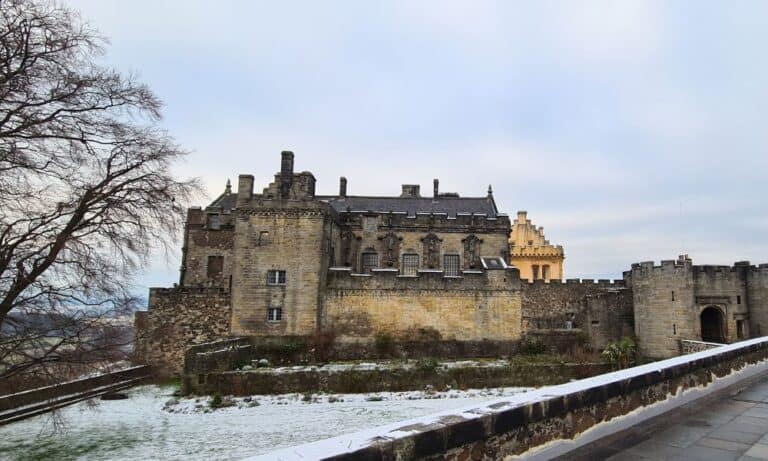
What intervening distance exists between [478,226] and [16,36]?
2639 centimetres

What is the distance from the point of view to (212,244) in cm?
2966

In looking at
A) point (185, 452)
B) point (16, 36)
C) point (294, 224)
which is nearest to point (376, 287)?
point (294, 224)

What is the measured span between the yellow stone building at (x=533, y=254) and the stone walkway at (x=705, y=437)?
3694cm

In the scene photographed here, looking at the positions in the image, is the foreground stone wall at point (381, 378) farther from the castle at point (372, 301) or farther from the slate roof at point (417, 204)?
the slate roof at point (417, 204)

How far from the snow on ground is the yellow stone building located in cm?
2404

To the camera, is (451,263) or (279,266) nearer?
(279,266)

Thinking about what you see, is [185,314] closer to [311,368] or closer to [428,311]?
[311,368]

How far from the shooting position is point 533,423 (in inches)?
152

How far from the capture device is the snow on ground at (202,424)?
479 inches

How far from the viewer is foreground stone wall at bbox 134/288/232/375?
23484 millimetres

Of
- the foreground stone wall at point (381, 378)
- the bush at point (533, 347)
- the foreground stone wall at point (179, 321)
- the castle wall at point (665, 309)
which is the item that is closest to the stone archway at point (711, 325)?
the castle wall at point (665, 309)

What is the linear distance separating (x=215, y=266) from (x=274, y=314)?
7986mm

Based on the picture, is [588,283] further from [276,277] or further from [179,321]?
[179,321]

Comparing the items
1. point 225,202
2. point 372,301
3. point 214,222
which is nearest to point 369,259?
point 372,301
